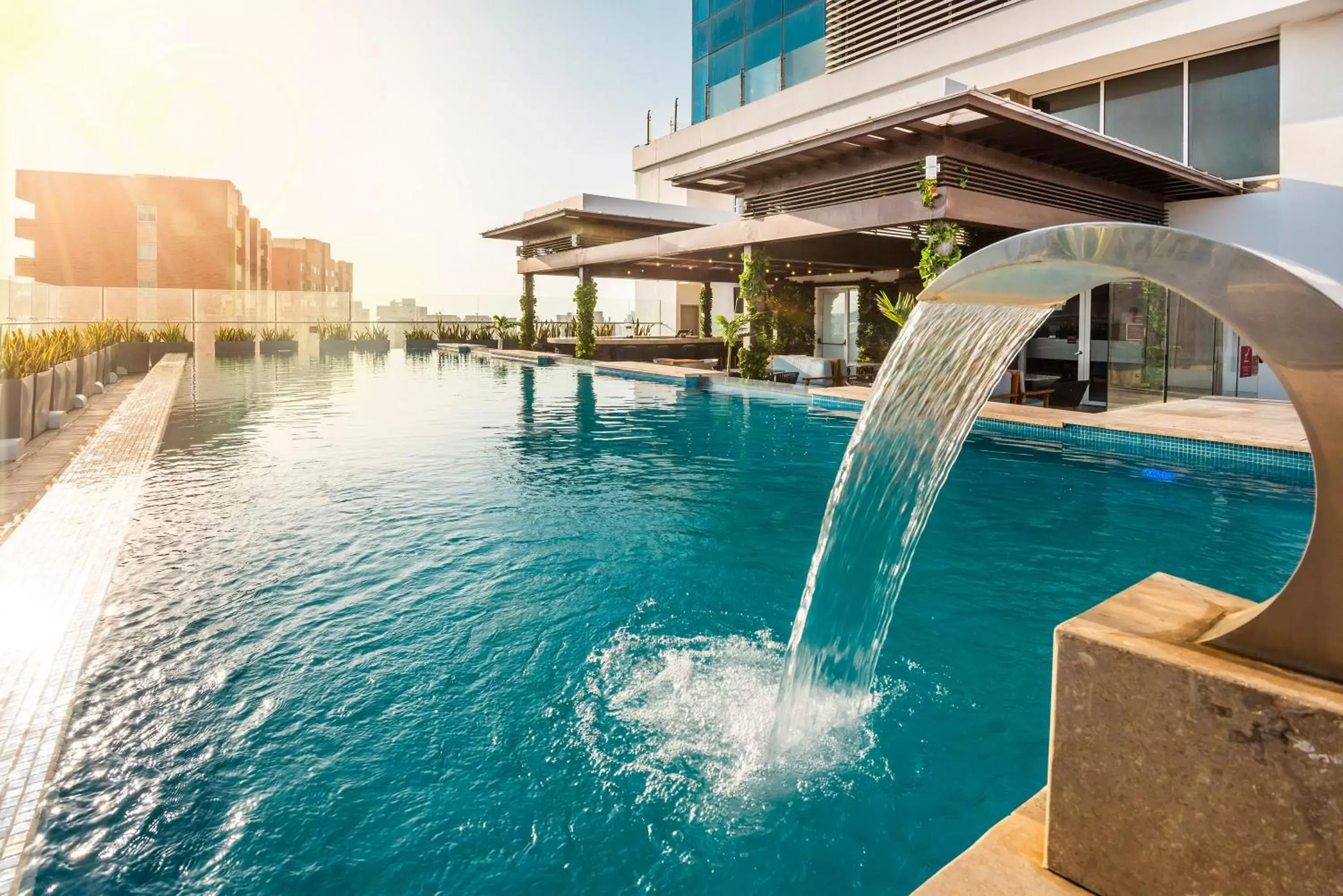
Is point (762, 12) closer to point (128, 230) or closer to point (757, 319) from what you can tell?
point (757, 319)

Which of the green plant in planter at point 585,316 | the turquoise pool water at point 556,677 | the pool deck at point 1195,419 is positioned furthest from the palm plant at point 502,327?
the turquoise pool water at point 556,677

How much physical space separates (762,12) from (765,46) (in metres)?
1.09

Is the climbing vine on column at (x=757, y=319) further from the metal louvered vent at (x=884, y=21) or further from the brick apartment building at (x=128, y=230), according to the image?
the brick apartment building at (x=128, y=230)

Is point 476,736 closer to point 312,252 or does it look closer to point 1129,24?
point 1129,24

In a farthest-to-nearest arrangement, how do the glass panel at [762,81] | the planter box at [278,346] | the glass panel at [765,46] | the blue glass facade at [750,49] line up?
the planter box at [278,346] → the glass panel at [762,81] → the glass panel at [765,46] → the blue glass facade at [750,49]

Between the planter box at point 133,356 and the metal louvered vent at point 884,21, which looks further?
the planter box at point 133,356

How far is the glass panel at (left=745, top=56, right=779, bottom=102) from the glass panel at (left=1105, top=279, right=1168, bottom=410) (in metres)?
17.3

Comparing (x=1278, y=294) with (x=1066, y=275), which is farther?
(x=1066, y=275)

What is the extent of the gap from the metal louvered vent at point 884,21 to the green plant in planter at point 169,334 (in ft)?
75.6

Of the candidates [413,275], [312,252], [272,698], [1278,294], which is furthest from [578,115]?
[312,252]

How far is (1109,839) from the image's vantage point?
165 centimetres

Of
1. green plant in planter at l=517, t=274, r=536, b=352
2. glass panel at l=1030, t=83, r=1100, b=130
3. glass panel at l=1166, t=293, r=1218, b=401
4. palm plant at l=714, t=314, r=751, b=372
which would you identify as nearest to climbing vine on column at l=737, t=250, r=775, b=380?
palm plant at l=714, t=314, r=751, b=372

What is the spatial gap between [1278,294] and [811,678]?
290 centimetres

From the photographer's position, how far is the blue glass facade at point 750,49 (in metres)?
26.3
